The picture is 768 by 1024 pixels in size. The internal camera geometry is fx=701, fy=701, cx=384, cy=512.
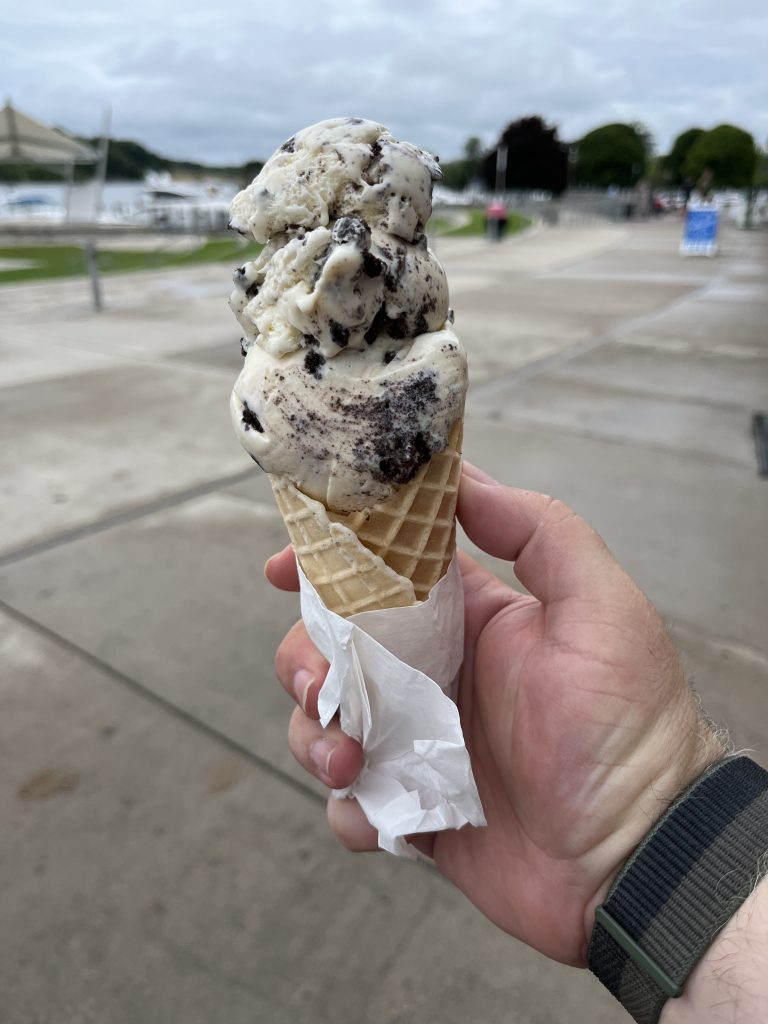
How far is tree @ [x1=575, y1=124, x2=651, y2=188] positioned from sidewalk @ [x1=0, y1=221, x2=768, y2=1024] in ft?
266

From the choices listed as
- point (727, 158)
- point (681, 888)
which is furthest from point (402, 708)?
point (727, 158)

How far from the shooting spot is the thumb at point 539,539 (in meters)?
1.78

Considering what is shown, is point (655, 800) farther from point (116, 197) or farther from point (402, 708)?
point (116, 197)

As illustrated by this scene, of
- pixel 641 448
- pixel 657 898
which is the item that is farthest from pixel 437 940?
pixel 641 448

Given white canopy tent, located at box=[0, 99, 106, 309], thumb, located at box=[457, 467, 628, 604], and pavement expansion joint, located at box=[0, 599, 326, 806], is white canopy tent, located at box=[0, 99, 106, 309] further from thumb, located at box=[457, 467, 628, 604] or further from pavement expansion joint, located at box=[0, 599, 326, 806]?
thumb, located at box=[457, 467, 628, 604]

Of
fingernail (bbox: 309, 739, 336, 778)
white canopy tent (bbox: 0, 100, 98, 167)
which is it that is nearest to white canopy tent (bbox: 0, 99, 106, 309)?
white canopy tent (bbox: 0, 100, 98, 167)

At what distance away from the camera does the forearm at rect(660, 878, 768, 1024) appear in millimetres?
1304

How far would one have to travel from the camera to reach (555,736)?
171 centimetres

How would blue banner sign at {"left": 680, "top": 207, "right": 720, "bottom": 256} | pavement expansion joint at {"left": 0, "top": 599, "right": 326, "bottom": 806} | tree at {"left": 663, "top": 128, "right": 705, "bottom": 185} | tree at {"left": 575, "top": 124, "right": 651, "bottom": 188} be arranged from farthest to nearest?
tree at {"left": 663, "top": 128, "right": 705, "bottom": 185} → tree at {"left": 575, "top": 124, "right": 651, "bottom": 188} → blue banner sign at {"left": 680, "top": 207, "right": 720, "bottom": 256} → pavement expansion joint at {"left": 0, "top": 599, "right": 326, "bottom": 806}

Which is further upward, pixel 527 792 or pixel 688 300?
pixel 688 300

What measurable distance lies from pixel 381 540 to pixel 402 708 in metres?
0.42

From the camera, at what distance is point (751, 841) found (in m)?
1.47

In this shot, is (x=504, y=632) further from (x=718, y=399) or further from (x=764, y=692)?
(x=718, y=399)

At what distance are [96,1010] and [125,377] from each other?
6581 millimetres
